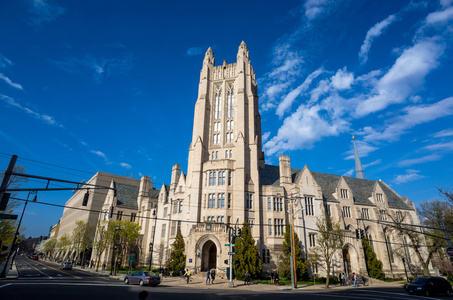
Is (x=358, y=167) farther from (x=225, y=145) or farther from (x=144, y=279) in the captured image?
(x=144, y=279)

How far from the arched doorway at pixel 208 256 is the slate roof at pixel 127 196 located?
3153 cm

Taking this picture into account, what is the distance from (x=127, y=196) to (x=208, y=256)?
3722 centimetres

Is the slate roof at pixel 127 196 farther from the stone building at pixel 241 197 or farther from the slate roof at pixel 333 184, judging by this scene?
the slate roof at pixel 333 184

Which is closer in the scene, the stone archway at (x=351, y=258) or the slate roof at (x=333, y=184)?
the stone archway at (x=351, y=258)

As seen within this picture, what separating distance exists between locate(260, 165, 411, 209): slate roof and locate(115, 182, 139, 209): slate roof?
37659 mm

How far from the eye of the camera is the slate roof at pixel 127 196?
66750mm

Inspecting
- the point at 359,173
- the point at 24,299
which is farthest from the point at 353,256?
the point at 359,173

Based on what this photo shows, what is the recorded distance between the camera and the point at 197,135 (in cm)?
5225

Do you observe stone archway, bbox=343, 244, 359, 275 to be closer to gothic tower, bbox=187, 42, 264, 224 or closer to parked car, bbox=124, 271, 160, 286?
gothic tower, bbox=187, 42, 264, 224

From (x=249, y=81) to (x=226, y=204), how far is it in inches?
1086

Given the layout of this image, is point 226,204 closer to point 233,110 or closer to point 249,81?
point 233,110

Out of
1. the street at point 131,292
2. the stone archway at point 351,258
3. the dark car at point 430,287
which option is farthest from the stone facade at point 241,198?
the dark car at point 430,287

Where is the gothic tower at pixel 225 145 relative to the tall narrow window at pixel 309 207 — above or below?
above

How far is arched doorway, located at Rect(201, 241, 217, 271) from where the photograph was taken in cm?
4156
